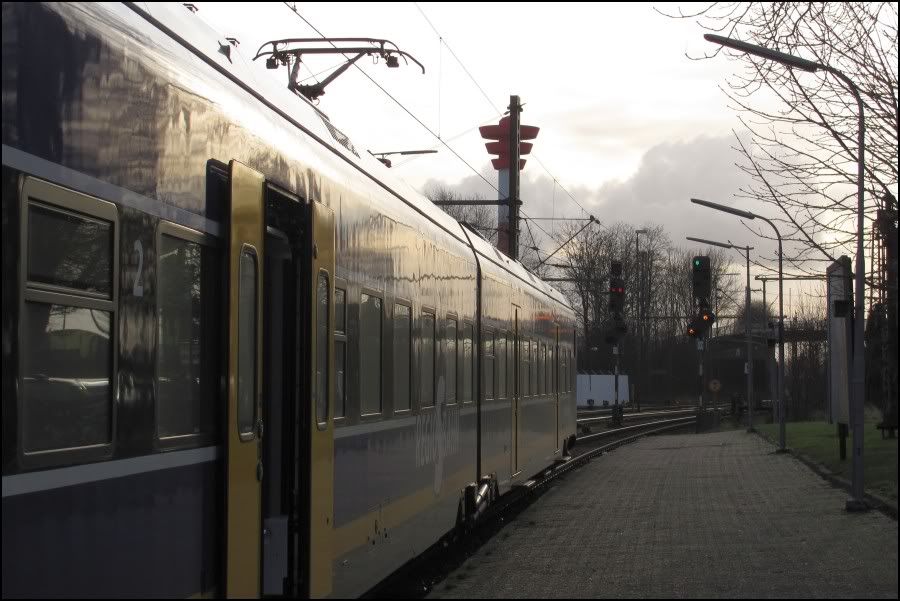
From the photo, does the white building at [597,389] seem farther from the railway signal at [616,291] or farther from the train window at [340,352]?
the train window at [340,352]

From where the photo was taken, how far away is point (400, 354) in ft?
32.0

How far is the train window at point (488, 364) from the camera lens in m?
14.5

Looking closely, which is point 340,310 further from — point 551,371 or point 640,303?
point 640,303

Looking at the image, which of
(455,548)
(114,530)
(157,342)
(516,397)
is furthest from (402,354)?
(516,397)

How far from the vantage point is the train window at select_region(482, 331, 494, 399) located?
14500 mm

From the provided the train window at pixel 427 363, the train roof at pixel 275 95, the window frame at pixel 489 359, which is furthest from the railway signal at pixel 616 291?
the train window at pixel 427 363

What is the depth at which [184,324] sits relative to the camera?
5309mm

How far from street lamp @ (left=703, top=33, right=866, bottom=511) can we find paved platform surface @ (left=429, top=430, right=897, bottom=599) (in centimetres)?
63

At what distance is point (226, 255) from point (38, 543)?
199 centimetres

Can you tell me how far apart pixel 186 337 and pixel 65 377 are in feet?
3.55

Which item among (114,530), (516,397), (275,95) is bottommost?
(114,530)

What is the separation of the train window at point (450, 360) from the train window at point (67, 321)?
7359mm

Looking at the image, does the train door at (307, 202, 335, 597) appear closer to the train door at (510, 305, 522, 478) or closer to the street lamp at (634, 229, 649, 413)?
the train door at (510, 305, 522, 478)

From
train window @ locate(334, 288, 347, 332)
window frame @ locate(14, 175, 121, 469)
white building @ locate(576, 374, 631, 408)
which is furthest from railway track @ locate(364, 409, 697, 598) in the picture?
white building @ locate(576, 374, 631, 408)
